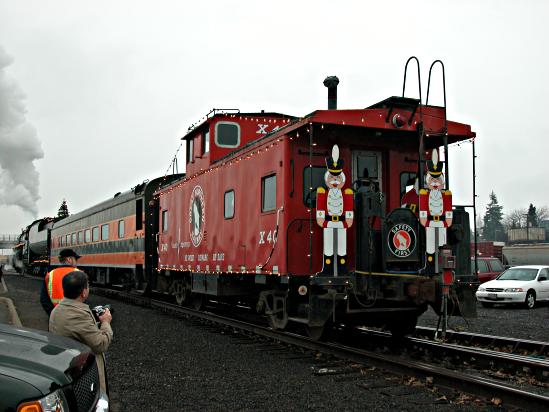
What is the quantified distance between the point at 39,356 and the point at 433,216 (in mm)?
6074

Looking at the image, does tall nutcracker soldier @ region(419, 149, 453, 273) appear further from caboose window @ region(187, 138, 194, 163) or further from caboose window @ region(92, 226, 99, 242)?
caboose window @ region(92, 226, 99, 242)

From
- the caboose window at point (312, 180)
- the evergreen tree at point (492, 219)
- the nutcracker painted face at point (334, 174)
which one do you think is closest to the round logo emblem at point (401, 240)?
the nutcracker painted face at point (334, 174)

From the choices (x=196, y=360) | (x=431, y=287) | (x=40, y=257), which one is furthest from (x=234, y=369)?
(x=40, y=257)

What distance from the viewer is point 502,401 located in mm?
5504

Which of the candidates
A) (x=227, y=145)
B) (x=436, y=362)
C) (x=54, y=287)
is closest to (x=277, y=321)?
(x=436, y=362)

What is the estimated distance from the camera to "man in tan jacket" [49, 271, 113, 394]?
165 inches

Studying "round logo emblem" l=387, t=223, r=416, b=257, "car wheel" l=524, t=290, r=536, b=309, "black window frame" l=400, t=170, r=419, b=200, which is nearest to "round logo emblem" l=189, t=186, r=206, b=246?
"black window frame" l=400, t=170, r=419, b=200

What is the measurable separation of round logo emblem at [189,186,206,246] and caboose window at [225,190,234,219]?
1.23 meters

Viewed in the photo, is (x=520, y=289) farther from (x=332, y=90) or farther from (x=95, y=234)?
(x=95, y=234)

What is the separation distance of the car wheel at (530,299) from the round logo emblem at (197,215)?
33.1 feet

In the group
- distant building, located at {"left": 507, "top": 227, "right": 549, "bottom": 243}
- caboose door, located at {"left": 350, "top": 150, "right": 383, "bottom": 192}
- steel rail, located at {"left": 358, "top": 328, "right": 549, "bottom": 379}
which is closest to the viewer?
steel rail, located at {"left": 358, "top": 328, "right": 549, "bottom": 379}

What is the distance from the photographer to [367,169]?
29.8 ft

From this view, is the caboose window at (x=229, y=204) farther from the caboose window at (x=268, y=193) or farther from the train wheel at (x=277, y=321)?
the train wheel at (x=277, y=321)

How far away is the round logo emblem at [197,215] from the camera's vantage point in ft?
39.5
